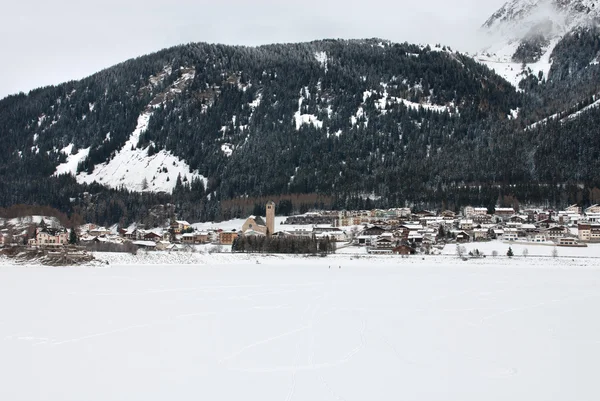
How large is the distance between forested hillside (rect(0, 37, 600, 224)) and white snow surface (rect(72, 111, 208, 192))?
52cm

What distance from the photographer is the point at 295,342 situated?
1875cm

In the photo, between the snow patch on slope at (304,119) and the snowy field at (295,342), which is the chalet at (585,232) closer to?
the snowy field at (295,342)

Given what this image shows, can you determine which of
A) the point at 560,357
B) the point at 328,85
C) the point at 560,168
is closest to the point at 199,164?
the point at 328,85

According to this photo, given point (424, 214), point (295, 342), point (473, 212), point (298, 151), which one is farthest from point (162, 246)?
point (298, 151)

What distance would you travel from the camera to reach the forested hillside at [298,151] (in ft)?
425

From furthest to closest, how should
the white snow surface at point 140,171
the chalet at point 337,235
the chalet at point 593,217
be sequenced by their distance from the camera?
the white snow surface at point 140,171 < the chalet at point 593,217 < the chalet at point 337,235

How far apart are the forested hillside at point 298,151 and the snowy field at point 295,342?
92.3 meters

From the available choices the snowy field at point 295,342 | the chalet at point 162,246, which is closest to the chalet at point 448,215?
the chalet at point 162,246

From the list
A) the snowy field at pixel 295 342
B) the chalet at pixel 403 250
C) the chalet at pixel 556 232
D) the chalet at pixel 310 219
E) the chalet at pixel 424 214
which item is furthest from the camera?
the chalet at pixel 310 219

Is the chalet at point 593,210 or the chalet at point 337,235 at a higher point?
the chalet at point 593,210

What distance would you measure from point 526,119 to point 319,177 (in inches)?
2655

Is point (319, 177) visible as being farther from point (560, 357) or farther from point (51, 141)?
point (560, 357)

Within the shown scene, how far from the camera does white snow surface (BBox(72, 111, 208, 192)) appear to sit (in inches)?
6250

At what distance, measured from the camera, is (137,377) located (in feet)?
48.3
